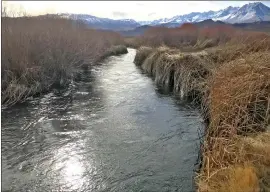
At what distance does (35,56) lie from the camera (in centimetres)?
1752

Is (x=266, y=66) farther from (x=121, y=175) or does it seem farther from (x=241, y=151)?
(x=121, y=175)

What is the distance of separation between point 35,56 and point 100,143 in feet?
30.4

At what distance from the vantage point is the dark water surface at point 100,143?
7613 millimetres

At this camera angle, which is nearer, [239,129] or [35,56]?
[239,129]

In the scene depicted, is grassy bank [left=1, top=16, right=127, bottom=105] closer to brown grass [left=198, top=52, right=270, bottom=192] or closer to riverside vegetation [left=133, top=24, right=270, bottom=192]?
riverside vegetation [left=133, top=24, right=270, bottom=192]

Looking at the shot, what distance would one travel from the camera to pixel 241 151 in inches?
252

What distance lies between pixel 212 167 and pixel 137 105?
7682 mm

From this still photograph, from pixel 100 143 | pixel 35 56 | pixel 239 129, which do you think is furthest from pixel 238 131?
pixel 35 56

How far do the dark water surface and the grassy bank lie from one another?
0.95 m

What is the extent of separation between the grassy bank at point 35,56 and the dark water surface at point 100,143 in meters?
0.95

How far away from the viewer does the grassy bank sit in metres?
15.3

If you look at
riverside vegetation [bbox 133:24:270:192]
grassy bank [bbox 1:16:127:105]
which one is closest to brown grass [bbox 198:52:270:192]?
riverside vegetation [bbox 133:24:270:192]

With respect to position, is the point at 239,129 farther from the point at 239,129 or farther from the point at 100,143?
the point at 100,143

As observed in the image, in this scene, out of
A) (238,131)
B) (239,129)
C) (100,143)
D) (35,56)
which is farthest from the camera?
(35,56)
